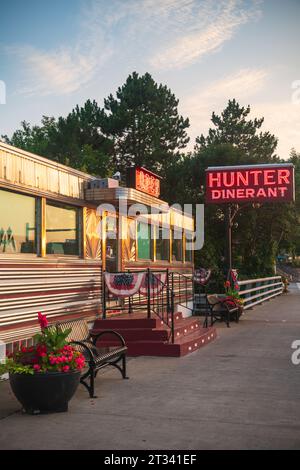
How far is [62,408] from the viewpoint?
6.42 m

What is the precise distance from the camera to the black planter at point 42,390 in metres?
6.22

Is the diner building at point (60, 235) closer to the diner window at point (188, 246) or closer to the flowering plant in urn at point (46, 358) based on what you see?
the flowering plant in urn at point (46, 358)

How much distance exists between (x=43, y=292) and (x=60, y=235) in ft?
4.38

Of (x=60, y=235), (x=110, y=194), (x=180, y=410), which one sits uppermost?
(x=110, y=194)

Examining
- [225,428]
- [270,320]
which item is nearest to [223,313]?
[270,320]

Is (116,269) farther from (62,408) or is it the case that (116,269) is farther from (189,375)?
(62,408)

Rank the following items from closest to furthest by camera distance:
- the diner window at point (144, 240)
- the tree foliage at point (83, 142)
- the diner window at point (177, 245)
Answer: the diner window at point (144, 240), the diner window at point (177, 245), the tree foliage at point (83, 142)

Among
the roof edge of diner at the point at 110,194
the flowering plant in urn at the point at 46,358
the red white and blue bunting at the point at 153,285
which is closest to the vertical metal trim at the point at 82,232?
the roof edge of diner at the point at 110,194

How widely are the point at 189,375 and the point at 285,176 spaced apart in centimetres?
1126

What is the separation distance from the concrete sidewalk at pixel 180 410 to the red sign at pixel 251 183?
8.92m

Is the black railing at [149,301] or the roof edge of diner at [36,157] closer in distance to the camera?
the roof edge of diner at [36,157]

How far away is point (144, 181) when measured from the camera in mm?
13047

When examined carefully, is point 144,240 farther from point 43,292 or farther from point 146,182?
point 43,292

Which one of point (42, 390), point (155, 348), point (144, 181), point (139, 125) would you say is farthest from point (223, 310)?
point (139, 125)
